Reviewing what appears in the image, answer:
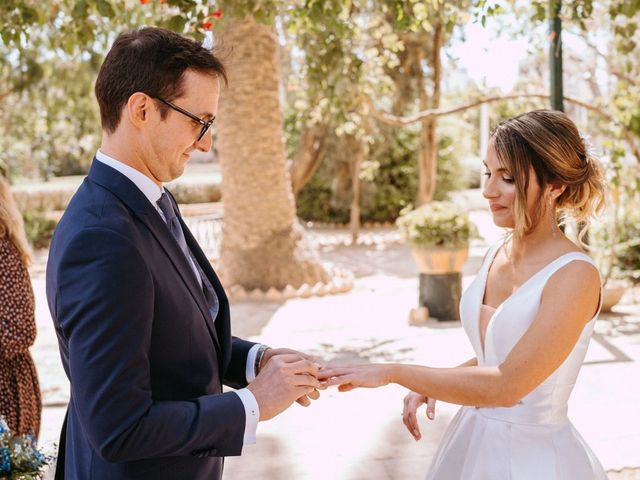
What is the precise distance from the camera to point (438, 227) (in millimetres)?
8211

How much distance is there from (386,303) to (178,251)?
822 centimetres

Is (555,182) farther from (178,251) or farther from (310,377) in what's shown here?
(178,251)

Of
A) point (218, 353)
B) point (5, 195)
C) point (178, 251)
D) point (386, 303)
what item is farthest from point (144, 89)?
point (386, 303)

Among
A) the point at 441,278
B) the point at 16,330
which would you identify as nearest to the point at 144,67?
the point at 16,330

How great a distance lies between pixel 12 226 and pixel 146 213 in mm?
2206

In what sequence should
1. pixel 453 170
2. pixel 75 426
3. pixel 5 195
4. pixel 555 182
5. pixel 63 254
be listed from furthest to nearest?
pixel 453 170
pixel 5 195
pixel 555 182
pixel 75 426
pixel 63 254

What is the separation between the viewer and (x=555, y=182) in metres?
2.22

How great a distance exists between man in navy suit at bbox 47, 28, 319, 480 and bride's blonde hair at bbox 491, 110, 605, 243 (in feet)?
2.83

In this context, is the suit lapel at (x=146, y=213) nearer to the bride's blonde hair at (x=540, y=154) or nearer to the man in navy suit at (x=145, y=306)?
the man in navy suit at (x=145, y=306)

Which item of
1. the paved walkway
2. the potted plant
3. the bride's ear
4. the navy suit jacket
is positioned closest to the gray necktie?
the navy suit jacket

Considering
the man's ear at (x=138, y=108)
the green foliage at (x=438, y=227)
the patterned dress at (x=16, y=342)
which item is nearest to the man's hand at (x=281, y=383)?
the man's ear at (x=138, y=108)

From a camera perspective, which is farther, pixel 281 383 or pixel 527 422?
pixel 527 422

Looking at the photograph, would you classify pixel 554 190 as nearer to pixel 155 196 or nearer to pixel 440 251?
pixel 155 196

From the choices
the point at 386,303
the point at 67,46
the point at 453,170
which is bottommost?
the point at 386,303
